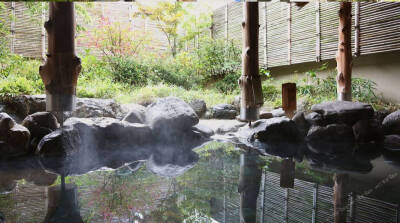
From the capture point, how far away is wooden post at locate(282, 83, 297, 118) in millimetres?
6102

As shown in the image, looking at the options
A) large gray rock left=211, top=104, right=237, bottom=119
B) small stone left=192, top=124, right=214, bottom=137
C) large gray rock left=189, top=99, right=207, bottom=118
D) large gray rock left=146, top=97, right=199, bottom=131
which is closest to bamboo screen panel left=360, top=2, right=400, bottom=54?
large gray rock left=211, top=104, right=237, bottom=119

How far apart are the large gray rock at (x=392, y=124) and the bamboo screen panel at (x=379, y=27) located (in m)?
2.19

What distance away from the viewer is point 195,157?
4.11 metres

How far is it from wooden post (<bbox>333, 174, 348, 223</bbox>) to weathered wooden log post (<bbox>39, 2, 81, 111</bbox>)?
331 cm

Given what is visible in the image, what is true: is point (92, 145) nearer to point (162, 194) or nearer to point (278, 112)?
point (162, 194)

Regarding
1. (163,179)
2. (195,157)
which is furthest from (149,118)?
(163,179)

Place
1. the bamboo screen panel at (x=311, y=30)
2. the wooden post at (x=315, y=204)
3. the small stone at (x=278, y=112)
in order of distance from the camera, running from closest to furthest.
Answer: the wooden post at (x=315, y=204), the bamboo screen panel at (x=311, y=30), the small stone at (x=278, y=112)

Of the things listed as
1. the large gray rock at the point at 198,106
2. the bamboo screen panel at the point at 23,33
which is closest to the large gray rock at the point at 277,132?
the large gray rock at the point at 198,106

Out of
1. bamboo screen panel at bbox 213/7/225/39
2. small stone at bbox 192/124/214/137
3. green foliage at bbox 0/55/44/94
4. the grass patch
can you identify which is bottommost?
small stone at bbox 192/124/214/137

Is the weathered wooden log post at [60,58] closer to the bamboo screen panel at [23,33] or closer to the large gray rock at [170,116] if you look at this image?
the large gray rock at [170,116]

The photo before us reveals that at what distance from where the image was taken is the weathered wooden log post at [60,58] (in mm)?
3639

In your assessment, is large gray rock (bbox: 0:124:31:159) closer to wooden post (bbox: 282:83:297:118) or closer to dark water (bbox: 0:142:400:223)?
dark water (bbox: 0:142:400:223)

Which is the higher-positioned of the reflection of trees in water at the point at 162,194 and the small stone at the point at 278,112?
the small stone at the point at 278,112

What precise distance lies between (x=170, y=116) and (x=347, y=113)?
3.47 m
